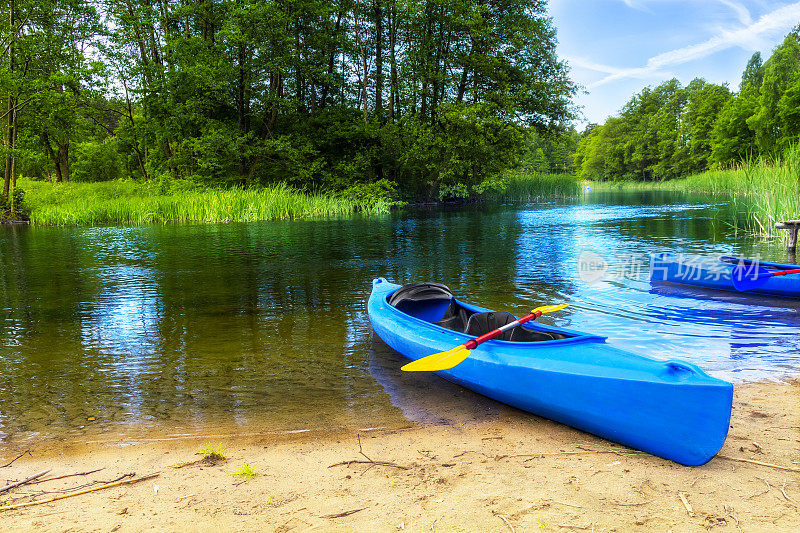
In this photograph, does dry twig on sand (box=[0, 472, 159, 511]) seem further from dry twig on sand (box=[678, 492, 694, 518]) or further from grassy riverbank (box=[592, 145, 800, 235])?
grassy riverbank (box=[592, 145, 800, 235])

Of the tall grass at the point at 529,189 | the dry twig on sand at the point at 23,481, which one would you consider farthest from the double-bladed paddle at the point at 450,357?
the tall grass at the point at 529,189

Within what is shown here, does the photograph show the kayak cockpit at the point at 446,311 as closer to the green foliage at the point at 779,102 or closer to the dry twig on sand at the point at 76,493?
the dry twig on sand at the point at 76,493

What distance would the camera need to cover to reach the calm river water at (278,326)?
3.63 meters

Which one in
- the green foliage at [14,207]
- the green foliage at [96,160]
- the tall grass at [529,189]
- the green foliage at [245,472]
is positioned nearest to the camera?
the green foliage at [245,472]

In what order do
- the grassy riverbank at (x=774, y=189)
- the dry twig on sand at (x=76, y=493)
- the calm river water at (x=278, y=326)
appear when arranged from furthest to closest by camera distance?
the grassy riverbank at (x=774, y=189), the calm river water at (x=278, y=326), the dry twig on sand at (x=76, y=493)

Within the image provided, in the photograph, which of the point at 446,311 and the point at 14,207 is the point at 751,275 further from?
the point at 14,207

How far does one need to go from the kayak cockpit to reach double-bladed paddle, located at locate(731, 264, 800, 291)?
4.41 metres

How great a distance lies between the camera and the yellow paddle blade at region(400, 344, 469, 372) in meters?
3.34

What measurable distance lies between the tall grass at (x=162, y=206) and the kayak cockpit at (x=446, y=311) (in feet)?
53.6

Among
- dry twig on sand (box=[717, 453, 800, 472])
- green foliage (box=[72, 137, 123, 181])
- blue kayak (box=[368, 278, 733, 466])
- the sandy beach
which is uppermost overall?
green foliage (box=[72, 137, 123, 181])

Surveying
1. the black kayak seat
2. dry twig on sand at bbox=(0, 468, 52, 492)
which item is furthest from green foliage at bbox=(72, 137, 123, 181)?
dry twig on sand at bbox=(0, 468, 52, 492)

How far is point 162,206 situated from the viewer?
20.0 m

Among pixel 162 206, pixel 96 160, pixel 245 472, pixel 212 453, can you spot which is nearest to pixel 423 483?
pixel 245 472

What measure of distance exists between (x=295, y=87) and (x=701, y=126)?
144ft
